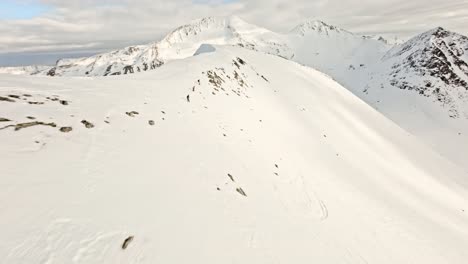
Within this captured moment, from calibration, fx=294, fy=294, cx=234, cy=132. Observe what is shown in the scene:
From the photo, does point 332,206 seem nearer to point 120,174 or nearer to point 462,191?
point 120,174

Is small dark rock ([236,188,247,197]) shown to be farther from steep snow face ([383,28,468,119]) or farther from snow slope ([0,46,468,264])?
steep snow face ([383,28,468,119])

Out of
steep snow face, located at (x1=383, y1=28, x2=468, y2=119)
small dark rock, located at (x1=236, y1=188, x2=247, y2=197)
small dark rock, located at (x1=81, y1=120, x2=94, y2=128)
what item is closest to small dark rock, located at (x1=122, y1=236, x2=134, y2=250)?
small dark rock, located at (x1=236, y1=188, x2=247, y2=197)

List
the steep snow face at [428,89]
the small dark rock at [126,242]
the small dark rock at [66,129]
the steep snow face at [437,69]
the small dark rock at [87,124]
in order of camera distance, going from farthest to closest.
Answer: the steep snow face at [437,69] < the steep snow face at [428,89] < the small dark rock at [87,124] < the small dark rock at [66,129] < the small dark rock at [126,242]

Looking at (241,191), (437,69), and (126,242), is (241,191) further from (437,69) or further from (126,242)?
(437,69)

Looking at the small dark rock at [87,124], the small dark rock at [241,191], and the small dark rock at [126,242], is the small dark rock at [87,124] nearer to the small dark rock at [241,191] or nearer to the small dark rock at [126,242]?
the small dark rock at [126,242]

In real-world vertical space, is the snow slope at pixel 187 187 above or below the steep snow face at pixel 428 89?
above

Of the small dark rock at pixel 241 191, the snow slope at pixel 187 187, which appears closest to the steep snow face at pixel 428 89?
the snow slope at pixel 187 187

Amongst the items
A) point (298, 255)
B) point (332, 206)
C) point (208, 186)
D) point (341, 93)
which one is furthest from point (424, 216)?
point (341, 93)

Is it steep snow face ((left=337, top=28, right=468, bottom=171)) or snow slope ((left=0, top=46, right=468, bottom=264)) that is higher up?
snow slope ((left=0, top=46, right=468, bottom=264))

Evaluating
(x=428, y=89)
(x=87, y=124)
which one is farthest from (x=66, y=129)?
(x=428, y=89)
